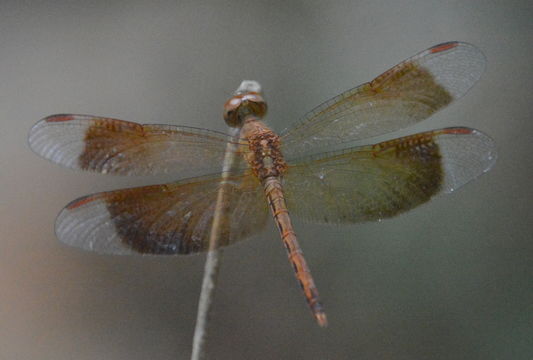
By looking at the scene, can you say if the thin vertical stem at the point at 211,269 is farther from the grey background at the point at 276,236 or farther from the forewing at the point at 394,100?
the grey background at the point at 276,236

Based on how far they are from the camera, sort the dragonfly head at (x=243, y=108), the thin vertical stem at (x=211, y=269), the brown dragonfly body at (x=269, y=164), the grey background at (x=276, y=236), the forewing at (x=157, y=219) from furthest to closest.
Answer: the grey background at (x=276, y=236) → the dragonfly head at (x=243, y=108) → the brown dragonfly body at (x=269, y=164) → the forewing at (x=157, y=219) → the thin vertical stem at (x=211, y=269)

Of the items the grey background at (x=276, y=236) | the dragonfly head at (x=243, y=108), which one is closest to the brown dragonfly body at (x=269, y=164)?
the dragonfly head at (x=243, y=108)

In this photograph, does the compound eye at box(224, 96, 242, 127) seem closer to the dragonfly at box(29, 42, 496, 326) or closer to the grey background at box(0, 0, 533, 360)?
the dragonfly at box(29, 42, 496, 326)

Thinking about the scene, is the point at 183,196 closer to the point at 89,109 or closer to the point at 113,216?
the point at 113,216

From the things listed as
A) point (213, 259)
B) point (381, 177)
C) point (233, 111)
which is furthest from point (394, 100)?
point (213, 259)

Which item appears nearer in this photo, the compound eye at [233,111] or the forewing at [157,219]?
the forewing at [157,219]

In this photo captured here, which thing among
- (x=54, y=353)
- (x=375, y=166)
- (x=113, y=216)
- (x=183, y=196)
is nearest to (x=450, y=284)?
(x=375, y=166)

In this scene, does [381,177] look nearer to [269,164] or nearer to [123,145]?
[269,164]
